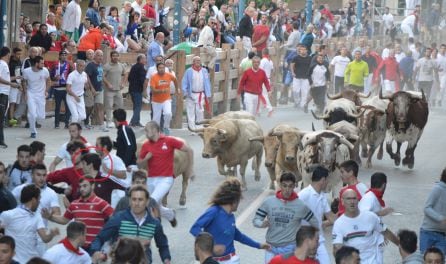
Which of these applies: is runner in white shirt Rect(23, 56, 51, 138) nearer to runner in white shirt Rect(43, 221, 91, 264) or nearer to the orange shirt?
the orange shirt

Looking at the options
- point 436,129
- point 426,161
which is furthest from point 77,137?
point 436,129

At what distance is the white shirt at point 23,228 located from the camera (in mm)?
12406

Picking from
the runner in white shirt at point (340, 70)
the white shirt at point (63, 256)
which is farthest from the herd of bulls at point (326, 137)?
the runner in white shirt at point (340, 70)

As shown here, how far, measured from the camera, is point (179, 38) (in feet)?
114

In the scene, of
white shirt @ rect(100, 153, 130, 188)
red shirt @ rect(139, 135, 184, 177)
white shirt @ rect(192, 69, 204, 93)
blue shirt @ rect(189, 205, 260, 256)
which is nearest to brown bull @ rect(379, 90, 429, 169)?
white shirt @ rect(192, 69, 204, 93)

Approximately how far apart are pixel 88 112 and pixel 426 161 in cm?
755

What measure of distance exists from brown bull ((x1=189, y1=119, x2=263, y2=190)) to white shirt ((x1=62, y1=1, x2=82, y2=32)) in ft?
36.7

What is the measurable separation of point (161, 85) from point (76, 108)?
1.86 m

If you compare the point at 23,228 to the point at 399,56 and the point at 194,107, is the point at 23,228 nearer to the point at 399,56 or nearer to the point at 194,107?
the point at 194,107

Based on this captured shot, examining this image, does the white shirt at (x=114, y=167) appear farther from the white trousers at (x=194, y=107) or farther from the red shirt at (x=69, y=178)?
the white trousers at (x=194, y=107)

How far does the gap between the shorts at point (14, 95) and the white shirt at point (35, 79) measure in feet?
2.57

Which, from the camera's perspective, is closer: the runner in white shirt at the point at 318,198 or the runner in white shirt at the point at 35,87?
the runner in white shirt at the point at 318,198

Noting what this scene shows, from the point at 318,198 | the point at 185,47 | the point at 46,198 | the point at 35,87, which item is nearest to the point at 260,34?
the point at 185,47

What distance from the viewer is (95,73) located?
93.0 feet
